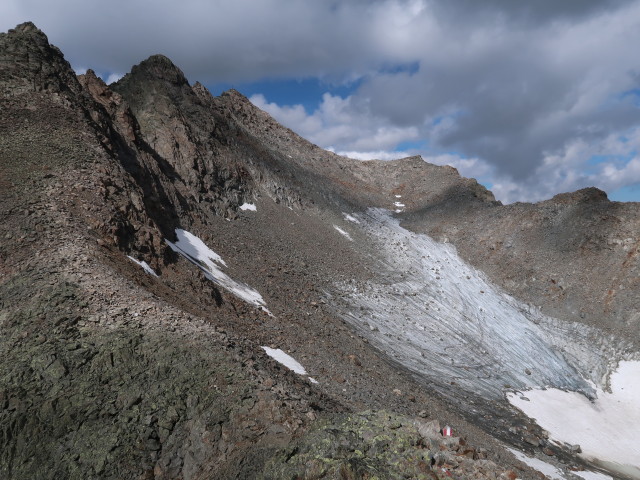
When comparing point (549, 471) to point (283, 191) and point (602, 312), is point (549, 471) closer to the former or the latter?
point (602, 312)

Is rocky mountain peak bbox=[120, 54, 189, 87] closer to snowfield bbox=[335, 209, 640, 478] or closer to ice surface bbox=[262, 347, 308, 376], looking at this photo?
snowfield bbox=[335, 209, 640, 478]

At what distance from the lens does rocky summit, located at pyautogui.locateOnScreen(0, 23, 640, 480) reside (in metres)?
7.77

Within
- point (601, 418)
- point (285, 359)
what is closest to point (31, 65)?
point (285, 359)

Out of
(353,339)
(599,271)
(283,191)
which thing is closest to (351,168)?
(283,191)

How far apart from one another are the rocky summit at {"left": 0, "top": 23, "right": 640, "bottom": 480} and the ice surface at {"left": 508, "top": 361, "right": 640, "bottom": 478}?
0.66 metres

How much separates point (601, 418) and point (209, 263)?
82.8 ft

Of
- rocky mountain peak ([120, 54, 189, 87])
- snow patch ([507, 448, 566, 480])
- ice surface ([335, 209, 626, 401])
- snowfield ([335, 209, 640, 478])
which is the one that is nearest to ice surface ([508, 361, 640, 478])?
snowfield ([335, 209, 640, 478])

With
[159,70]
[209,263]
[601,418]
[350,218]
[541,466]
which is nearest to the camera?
[541,466]

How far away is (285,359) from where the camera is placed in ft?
50.5

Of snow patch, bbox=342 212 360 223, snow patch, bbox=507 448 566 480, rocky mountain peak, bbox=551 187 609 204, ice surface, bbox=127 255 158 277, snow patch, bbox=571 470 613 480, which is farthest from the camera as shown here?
snow patch, bbox=342 212 360 223

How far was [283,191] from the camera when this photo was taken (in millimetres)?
39469

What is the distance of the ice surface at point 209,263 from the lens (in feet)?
67.4

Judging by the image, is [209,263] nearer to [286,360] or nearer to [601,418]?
[286,360]

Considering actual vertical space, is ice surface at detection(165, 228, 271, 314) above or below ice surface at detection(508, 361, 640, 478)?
below
